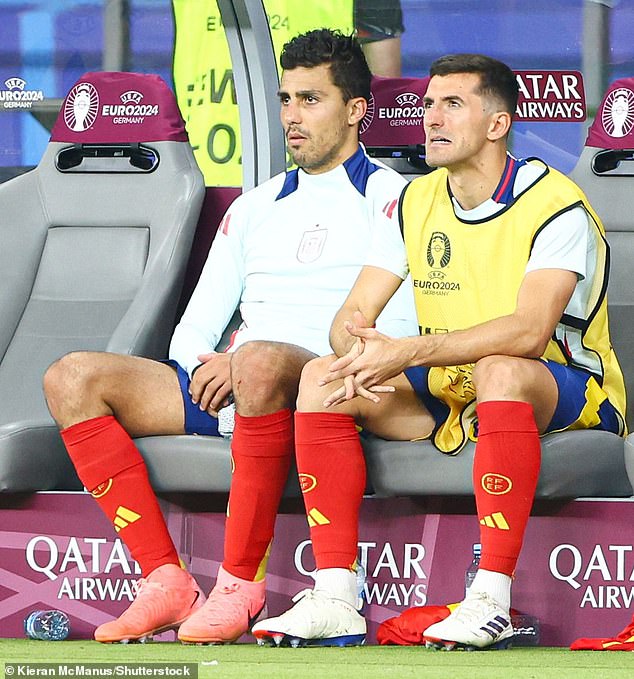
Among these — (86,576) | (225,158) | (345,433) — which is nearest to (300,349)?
(345,433)

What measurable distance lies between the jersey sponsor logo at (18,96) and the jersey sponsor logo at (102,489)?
1.82 meters

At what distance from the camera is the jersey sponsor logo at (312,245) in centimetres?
319

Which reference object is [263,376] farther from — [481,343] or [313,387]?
[481,343]

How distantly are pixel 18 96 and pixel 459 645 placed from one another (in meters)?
2.52

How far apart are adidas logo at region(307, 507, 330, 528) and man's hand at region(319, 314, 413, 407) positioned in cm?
19

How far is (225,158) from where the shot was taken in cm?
473

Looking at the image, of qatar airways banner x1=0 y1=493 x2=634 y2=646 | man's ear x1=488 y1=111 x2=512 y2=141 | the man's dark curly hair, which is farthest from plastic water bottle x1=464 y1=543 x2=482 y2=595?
the man's dark curly hair

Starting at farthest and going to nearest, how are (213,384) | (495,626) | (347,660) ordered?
1. (213,384)
2. (495,626)
3. (347,660)

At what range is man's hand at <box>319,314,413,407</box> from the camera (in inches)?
104

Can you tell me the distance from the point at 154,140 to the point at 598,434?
4.60ft

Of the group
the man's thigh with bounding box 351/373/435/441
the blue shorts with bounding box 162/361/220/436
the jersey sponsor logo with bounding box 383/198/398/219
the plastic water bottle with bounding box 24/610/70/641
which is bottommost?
the plastic water bottle with bounding box 24/610/70/641

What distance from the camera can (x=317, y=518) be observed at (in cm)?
271

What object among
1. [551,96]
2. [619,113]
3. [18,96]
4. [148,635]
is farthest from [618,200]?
[18,96]

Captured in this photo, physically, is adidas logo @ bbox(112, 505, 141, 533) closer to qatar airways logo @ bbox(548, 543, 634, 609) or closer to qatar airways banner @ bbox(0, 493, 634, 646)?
qatar airways banner @ bbox(0, 493, 634, 646)
